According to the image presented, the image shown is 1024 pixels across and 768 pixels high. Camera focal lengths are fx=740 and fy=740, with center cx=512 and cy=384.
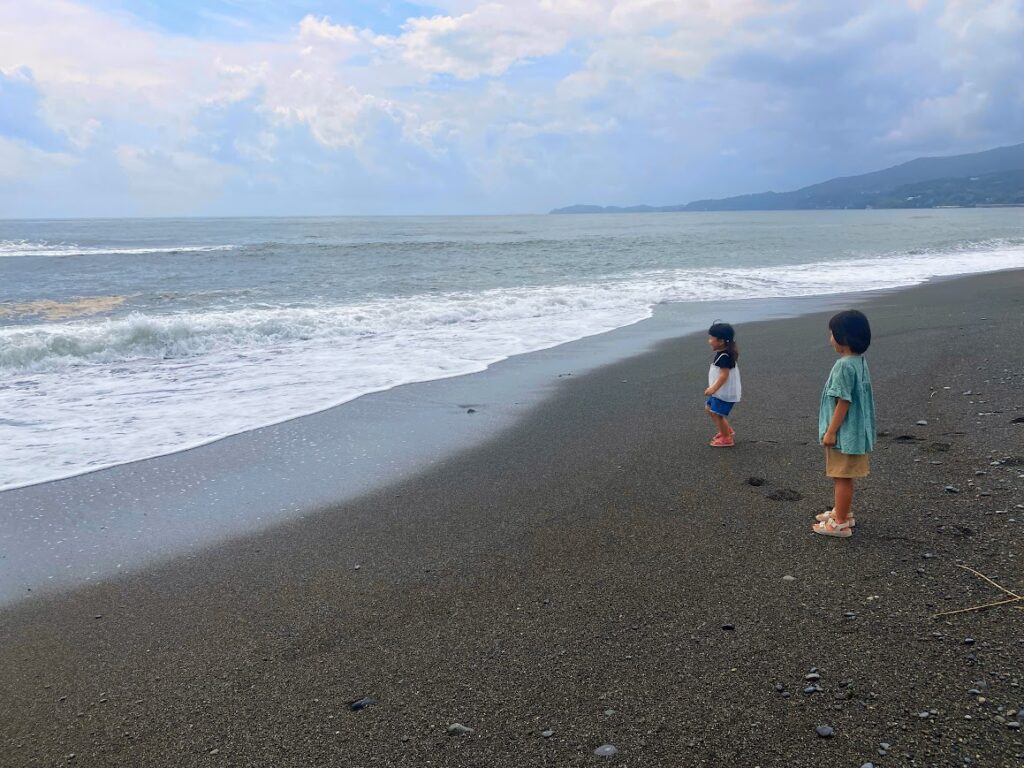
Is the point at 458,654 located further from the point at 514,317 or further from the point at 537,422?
the point at 514,317

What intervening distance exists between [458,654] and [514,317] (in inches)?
510

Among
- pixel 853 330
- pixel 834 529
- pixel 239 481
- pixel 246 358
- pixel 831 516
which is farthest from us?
pixel 246 358

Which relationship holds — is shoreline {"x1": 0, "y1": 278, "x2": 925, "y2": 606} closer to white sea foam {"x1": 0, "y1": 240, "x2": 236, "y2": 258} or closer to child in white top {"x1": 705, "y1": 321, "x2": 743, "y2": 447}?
child in white top {"x1": 705, "y1": 321, "x2": 743, "y2": 447}

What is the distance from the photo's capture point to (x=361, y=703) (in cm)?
290

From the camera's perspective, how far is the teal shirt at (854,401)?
13.5 feet

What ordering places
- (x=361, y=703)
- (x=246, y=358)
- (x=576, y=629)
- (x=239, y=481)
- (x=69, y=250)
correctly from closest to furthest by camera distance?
(x=361, y=703)
(x=576, y=629)
(x=239, y=481)
(x=246, y=358)
(x=69, y=250)

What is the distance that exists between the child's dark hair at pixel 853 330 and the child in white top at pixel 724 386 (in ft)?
6.27

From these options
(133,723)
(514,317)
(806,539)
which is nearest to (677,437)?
(806,539)

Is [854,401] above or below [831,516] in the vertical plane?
above

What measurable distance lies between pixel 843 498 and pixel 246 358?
9.62 meters

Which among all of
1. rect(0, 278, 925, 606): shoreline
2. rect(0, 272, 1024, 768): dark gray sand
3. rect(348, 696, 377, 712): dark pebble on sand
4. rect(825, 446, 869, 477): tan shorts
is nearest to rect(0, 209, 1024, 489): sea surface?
rect(0, 278, 925, 606): shoreline

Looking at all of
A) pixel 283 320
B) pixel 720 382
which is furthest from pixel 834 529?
pixel 283 320

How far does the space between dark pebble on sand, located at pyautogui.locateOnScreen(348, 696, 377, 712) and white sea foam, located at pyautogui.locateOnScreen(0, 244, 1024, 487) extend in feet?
14.5

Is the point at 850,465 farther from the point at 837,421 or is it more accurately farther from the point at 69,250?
the point at 69,250
